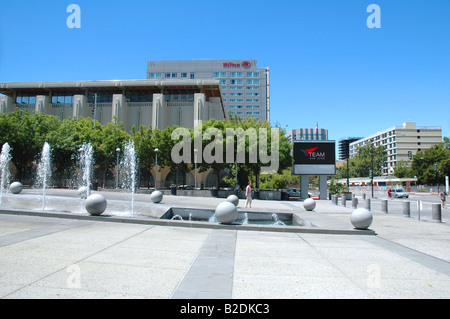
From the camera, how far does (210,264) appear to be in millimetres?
5758

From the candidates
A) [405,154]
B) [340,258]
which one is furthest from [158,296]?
[405,154]

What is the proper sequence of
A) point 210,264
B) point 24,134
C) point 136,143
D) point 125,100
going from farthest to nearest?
point 125,100 → point 136,143 → point 24,134 → point 210,264

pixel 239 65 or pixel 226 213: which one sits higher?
pixel 239 65

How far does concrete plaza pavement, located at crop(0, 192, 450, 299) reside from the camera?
4270 mm

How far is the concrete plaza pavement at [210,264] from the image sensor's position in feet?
14.0

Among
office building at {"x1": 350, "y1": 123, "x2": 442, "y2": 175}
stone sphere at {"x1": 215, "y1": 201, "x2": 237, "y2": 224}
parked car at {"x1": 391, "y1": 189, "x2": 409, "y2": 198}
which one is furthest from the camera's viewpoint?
office building at {"x1": 350, "y1": 123, "x2": 442, "y2": 175}

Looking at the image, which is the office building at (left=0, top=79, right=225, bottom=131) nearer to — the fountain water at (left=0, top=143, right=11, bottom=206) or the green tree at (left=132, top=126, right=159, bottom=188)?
the green tree at (left=132, top=126, right=159, bottom=188)

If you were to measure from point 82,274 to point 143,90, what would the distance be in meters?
61.5

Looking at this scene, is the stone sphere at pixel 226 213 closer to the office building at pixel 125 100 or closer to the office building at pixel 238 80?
the office building at pixel 125 100

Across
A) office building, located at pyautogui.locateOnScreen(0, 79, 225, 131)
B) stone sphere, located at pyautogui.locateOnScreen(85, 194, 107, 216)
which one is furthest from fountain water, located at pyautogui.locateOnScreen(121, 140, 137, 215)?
stone sphere, located at pyautogui.locateOnScreen(85, 194, 107, 216)

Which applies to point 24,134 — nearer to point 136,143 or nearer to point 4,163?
point 4,163

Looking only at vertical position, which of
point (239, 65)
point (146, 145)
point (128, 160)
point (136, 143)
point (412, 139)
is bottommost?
point (128, 160)

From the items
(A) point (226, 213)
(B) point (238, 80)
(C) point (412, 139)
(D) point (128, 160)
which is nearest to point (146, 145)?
(D) point (128, 160)

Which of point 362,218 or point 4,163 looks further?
point 4,163
